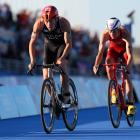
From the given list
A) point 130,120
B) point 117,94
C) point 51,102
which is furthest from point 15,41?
point 51,102

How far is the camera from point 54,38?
32.7 ft

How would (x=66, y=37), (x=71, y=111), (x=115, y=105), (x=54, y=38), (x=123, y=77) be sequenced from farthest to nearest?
(x=123, y=77) → (x=115, y=105) → (x=71, y=111) → (x=54, y=38) → (x=66, y=37)

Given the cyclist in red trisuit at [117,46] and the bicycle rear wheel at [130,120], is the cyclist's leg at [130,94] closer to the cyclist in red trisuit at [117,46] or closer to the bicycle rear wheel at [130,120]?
the cyclist in red trisuit at [117,46]

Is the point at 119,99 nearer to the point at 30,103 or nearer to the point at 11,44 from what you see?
the point at 30,103

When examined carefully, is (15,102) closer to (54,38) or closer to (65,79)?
(65,79)

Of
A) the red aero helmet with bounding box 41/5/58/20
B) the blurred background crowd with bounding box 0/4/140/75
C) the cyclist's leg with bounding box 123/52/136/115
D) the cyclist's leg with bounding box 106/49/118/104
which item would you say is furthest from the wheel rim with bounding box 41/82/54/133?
the blurred background crowd with bounding box 0/4/140/75

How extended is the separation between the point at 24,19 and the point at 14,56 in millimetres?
2606

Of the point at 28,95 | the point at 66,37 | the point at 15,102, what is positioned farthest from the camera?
the point at 28,95

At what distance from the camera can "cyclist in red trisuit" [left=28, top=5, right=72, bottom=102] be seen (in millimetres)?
9602

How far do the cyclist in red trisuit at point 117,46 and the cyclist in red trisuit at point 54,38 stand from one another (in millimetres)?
1008

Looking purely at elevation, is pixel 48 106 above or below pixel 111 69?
below

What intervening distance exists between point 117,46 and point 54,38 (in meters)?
1.67

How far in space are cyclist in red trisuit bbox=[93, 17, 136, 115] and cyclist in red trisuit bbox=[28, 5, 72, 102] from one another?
1.01 meters

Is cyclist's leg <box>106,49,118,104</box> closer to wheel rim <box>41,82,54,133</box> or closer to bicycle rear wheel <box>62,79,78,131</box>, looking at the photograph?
bicycle rear wheel <box>62,79,78,131</box>
